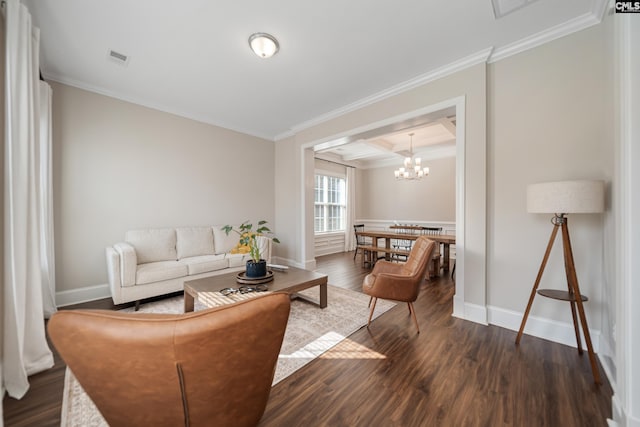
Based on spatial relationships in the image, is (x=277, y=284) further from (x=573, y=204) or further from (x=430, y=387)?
(x=573, y=204)

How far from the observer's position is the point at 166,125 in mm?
3773

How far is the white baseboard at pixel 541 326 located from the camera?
2.06 metres

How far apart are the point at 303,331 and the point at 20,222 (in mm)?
2268

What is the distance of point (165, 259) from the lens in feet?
11.3

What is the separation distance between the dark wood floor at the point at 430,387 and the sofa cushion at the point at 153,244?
1.59 meters

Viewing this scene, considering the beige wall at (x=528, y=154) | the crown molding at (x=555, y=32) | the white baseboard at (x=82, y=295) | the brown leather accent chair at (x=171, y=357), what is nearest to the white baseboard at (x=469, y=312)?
the beige wall at (x=528, y=154)

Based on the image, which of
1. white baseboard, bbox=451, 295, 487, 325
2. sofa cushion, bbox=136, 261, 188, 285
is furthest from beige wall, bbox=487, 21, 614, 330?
sofa cushion, bbox=136, 261, 188, 285

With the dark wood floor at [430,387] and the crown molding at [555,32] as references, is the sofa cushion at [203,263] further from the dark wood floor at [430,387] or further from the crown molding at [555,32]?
the crown molding at [555,32]

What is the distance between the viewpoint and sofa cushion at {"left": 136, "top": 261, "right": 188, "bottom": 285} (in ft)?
9.20

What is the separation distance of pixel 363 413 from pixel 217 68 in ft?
11.5

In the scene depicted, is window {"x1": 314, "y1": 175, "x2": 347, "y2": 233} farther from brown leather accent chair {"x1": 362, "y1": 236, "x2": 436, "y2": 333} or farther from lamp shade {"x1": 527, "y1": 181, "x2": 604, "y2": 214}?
lamp shade {"x1": 527, "y1": 181, "x2": 604, "y2": 214}

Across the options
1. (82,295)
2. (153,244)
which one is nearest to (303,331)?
(153,244)

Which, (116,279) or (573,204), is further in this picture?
(116,279)

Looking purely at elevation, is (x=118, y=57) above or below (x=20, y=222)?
above
